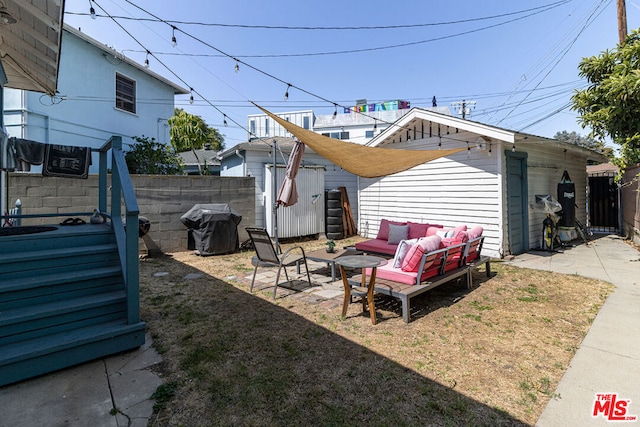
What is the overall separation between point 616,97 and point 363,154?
4.65 m

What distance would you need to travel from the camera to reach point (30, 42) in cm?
A: 374

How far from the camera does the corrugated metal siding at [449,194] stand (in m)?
7.00

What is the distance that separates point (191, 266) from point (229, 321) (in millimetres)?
3349

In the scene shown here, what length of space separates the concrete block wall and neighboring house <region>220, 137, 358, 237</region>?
0.45 meters

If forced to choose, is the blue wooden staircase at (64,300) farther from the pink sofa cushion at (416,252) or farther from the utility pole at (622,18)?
the utility pole at (622,18)

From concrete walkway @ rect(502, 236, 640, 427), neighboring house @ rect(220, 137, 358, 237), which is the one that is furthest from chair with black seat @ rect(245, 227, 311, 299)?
neighboring house @ rect(220, 137, 358, 237)

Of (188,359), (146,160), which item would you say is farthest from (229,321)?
→ (146,160)

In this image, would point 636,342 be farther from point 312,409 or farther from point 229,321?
point 229,321

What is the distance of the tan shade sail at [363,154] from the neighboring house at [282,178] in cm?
275

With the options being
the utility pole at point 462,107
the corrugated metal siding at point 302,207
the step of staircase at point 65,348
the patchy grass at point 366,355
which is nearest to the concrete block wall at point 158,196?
the corrugated metal siding at point 302,207

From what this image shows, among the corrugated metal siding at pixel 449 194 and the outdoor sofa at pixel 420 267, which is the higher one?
the corrugated metal siding at pixel 449 194

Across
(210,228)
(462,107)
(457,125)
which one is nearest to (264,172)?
(210,228)

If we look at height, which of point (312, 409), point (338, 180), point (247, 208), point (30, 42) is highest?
point (30, 42)

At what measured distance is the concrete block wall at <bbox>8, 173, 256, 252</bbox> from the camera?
604 cm
